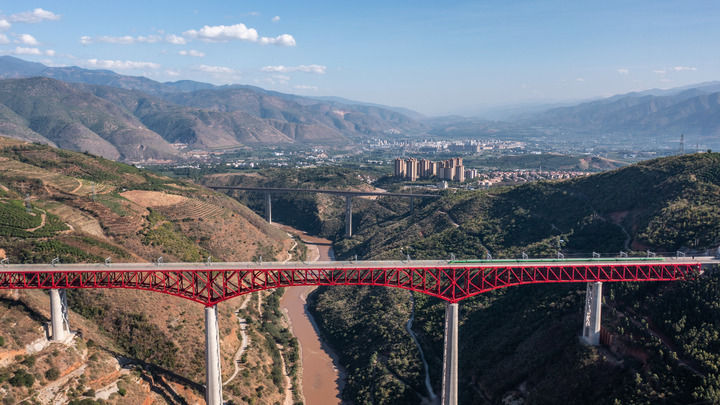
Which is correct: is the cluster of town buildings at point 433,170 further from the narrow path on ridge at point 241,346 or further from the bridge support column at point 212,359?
the bridge support column at point 212,359

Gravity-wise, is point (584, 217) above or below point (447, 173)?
above

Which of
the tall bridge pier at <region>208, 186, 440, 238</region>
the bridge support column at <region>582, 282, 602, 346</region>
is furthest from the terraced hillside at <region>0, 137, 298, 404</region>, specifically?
the bridge support column at <region>582, 282, 602, 346</region>

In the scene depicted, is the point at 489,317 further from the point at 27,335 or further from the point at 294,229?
the point at 294,229

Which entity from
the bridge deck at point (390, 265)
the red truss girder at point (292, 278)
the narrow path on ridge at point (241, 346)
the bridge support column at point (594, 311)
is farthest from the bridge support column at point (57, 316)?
the bridge support column at point (594, 311)

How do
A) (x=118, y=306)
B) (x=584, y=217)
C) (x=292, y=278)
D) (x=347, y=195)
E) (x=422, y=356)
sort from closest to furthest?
(x=292, y=278), (x=118, y=306), (x=422, y=356), (x=584, y=217), (x=347, y=195)

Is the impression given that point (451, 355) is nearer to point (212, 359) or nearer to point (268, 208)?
point (212, 359)

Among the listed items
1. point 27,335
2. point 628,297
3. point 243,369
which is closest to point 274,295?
point 243,369

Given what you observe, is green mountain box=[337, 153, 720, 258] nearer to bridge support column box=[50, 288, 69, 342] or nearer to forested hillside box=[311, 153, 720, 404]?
forested hillside box=[311, 153, 720, 404]

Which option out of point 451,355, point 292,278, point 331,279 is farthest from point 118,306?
point 451,355
